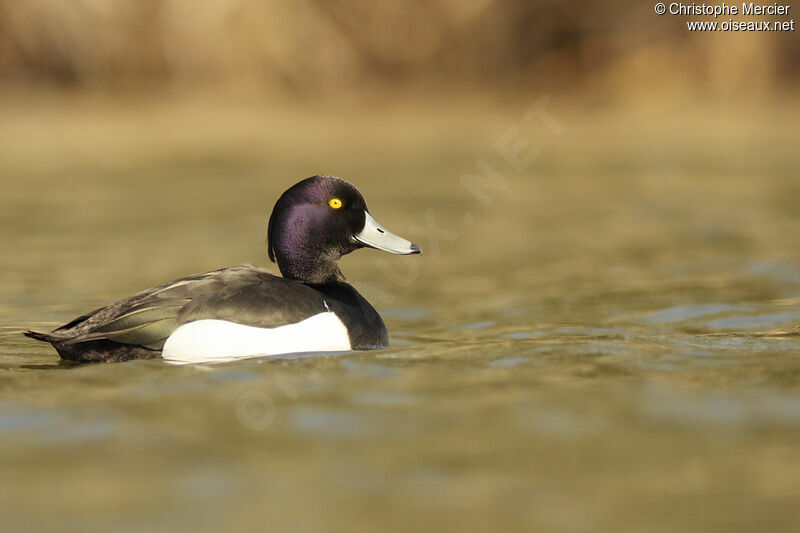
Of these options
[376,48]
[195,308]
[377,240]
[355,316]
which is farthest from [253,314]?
[376,48]

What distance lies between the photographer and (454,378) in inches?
188

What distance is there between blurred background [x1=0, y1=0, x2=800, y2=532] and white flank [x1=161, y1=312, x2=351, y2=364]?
0.38 feet

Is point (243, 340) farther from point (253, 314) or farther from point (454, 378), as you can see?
point (454, 378)

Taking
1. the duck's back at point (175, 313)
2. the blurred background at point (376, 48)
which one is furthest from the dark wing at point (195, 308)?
the blurred background at point (376, 48)

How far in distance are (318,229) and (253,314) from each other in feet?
2.36

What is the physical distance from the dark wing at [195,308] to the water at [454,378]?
15 cm

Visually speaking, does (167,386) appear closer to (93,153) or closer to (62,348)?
(62,348)

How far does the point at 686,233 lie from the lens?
9.13 metres

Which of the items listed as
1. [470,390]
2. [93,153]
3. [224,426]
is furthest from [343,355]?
[93,153]

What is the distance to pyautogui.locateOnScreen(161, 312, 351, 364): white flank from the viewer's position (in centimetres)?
504

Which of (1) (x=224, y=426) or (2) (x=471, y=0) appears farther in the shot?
(2) (x=471, y=0)

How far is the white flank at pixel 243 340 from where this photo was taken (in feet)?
16.5

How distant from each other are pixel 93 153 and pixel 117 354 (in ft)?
28.2

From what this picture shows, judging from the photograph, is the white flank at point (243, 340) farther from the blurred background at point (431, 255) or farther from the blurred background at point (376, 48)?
the blurred background at point (376, 48)
